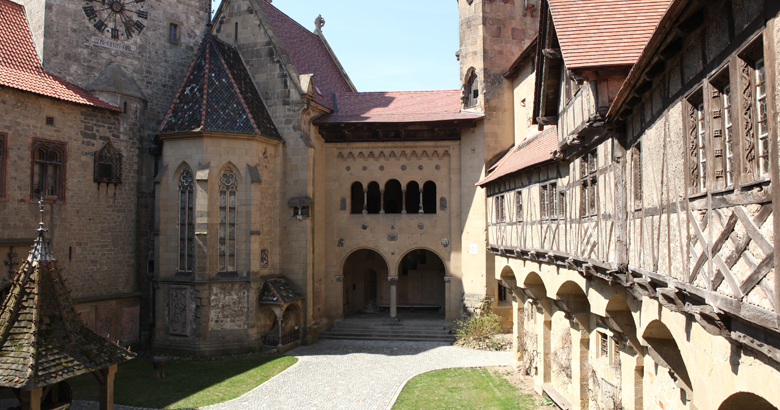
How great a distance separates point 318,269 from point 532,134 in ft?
36.1

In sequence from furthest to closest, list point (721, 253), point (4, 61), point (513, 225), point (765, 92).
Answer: point (4, 61) → point (513, 225) → point (721, 253) → point (765, 92)

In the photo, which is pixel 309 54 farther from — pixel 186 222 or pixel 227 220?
pixel 186 222

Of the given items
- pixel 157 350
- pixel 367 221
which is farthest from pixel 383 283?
pixel 157 350

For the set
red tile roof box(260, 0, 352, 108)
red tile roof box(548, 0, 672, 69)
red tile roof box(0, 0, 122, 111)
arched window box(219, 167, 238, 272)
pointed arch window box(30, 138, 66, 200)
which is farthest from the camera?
red tile roof box(260, 0, 352, 108)

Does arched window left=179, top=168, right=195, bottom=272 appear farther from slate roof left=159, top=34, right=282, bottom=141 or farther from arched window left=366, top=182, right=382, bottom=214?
arched window left=366, top=182, right=382, bottom=214

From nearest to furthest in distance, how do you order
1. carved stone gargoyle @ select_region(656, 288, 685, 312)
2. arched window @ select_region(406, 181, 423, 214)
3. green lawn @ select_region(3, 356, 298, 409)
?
1. carved stone gargoyle @ select_region(656, 288, 685, 312)
2. green lawn @ select_region(3, 356, 298, 409)
3. arched window @ select_region(406, 181, 423, 214)

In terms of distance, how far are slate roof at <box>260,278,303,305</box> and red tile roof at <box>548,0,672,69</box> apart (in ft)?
Answer: 51.7

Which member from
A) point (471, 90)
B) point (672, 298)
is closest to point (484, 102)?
point (471, 90)

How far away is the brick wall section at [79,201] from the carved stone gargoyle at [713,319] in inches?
794

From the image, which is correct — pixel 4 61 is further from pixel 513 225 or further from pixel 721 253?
pixel 721 253

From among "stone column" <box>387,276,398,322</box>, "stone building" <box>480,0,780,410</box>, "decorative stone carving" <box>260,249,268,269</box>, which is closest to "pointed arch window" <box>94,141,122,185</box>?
"decorative stone carving" <box>260,249,268,269</box>

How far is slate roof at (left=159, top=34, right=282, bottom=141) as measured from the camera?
22734mm

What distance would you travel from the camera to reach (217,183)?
22719mm

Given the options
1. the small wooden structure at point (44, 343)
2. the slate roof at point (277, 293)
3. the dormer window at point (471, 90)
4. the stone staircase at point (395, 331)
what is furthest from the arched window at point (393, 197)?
the small wooden structure at point (44, 343)
